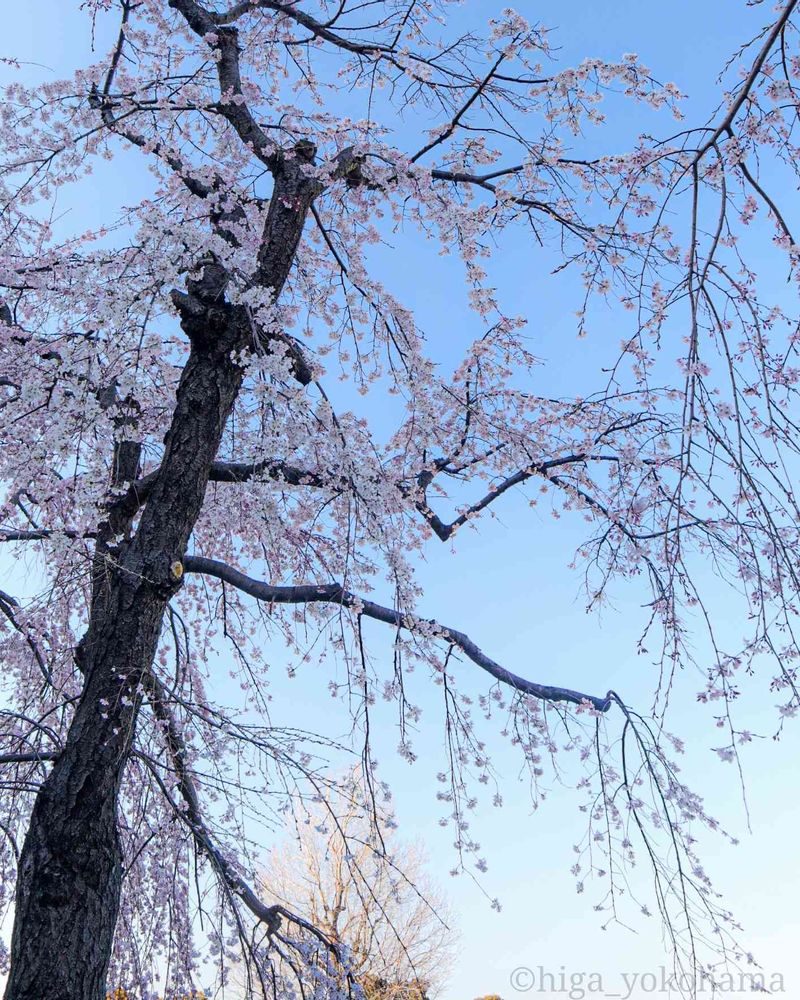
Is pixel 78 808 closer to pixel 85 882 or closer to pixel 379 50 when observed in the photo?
pixel 85 882

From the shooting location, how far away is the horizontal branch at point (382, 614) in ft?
15.0

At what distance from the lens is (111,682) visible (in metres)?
3.85

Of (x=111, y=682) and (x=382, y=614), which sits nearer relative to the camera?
(x=111, y=682)

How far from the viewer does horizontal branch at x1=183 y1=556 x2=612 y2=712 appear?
4.56 metres

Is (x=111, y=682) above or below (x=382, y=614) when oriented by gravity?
below

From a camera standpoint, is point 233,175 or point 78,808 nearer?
point 78,808

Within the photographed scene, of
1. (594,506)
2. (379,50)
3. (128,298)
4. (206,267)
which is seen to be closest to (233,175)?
(379,50)

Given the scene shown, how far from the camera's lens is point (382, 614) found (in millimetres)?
4621

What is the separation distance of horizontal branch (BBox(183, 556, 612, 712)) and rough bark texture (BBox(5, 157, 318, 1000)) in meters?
0.50

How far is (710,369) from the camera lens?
3768 millimetres

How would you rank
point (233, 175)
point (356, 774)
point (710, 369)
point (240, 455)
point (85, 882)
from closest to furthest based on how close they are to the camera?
point (85, 882), point (710, 369), point (356, 774), point (240, 455), point (233, 175)

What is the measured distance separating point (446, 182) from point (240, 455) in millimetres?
2268

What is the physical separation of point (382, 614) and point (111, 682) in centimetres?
145

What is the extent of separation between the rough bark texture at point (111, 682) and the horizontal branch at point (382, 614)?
504 mm
